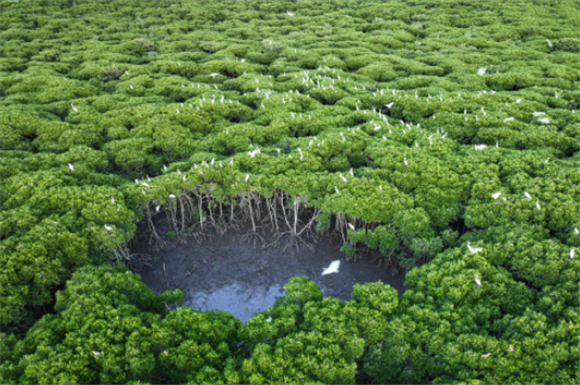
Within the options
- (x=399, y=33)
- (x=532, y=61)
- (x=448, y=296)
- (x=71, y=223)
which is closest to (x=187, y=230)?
(x=71, y=223)

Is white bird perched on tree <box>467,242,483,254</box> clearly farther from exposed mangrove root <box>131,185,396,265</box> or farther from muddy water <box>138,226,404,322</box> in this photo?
exposed mangrove root <box>131,185,396,265</box>

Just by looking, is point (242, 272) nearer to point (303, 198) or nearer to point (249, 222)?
point (249, 222)

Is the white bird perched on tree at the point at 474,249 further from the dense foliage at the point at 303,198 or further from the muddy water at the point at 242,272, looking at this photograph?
the muddy water at the point at 242,272

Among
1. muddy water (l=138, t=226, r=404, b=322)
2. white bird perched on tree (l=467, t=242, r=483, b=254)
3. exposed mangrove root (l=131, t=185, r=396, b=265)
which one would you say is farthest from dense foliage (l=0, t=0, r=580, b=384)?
muddy water (l=138, t=226, r=404, b=322)

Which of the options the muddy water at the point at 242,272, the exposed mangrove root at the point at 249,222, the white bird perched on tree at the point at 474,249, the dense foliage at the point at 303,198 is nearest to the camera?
the dense foliage at the point at 303,198

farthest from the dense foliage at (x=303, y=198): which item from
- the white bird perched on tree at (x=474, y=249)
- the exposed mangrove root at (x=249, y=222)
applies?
the white bird perched on tree at (x=474, y=249)

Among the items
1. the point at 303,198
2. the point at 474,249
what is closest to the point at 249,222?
the point at 303,198
